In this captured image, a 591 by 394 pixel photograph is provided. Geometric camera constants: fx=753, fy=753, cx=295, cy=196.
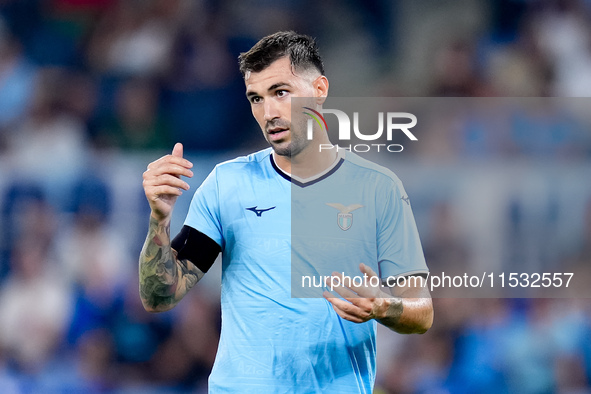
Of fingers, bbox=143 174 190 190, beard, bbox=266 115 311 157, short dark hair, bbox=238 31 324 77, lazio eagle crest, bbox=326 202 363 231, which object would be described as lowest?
lazio eagle crest, bbox=326 202 363 231

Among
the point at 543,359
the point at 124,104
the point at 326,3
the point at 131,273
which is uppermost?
the point at 326,3

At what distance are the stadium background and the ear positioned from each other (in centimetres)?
174

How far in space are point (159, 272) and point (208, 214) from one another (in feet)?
1.10

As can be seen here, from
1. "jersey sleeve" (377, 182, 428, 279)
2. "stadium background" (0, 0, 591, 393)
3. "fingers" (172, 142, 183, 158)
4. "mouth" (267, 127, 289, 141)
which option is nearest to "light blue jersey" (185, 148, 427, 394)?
"jersey sleeve" (377, 182, 428, 279)

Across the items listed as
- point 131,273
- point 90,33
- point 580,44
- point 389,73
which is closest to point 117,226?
point 131,273

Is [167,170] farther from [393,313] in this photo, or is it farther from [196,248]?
[393,313]

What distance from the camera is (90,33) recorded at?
713cm

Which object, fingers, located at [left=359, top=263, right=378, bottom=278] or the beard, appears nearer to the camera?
fingers, located at [left=359, top=263, right=378, bottom=278]

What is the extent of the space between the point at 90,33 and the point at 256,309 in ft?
16.6

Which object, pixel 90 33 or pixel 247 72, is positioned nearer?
pixel 247 72

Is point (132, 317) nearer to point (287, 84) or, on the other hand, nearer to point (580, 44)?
point (287, 84)

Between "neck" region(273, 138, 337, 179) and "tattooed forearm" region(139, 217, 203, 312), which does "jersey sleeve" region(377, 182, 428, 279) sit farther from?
"tattooed forearm" region(139, 217, 203, 312)

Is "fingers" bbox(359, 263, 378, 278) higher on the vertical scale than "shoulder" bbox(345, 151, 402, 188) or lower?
lower

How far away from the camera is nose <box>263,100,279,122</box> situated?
9.78 feet
